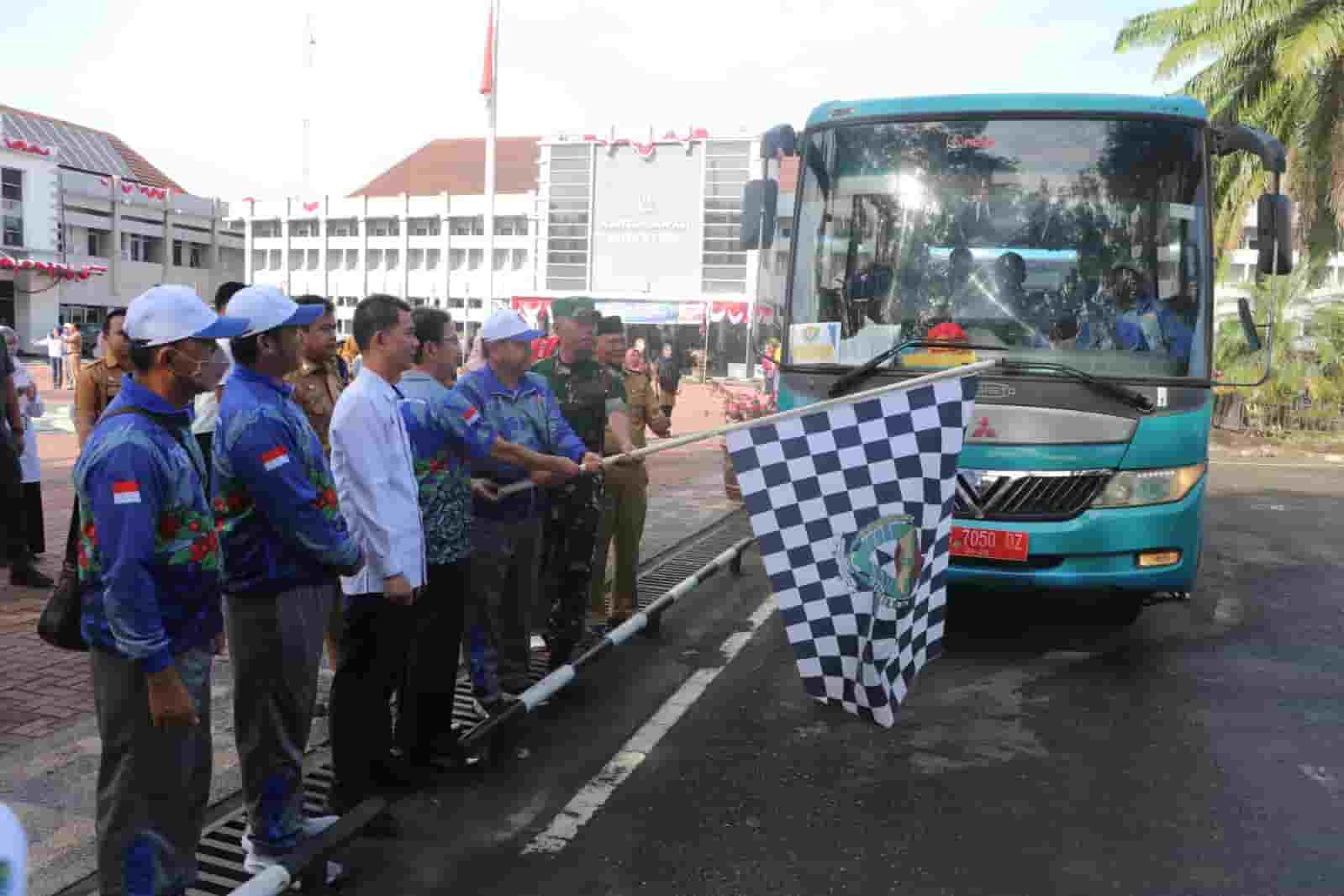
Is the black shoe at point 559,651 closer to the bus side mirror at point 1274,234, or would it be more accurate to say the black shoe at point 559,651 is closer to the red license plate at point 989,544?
the red license plate at point 989,544

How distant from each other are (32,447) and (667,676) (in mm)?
4952

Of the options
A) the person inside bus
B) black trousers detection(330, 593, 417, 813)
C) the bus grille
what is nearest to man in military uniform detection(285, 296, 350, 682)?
black trousers detection(330, 593, 417, 813)

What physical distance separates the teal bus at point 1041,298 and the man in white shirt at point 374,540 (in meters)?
3.21

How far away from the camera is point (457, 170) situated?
266 feet

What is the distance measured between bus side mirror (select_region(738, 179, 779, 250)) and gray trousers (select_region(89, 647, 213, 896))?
5.38 metres

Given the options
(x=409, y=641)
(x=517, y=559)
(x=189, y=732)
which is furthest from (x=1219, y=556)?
(x=189, y=732)

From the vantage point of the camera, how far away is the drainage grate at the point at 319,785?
3.73 meters

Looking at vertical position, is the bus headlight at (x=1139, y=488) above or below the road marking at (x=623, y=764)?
above

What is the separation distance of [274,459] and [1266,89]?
23.7 m

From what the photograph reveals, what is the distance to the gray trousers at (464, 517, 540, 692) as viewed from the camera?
16.6 ft

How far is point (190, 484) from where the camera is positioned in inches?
119

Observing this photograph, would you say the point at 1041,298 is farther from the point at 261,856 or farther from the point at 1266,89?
the point at 1266,89

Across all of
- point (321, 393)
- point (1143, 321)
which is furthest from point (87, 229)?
point (1143, 321)

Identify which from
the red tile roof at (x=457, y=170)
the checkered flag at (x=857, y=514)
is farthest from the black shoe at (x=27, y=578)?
the red tile roof at (x=457, y=170)
